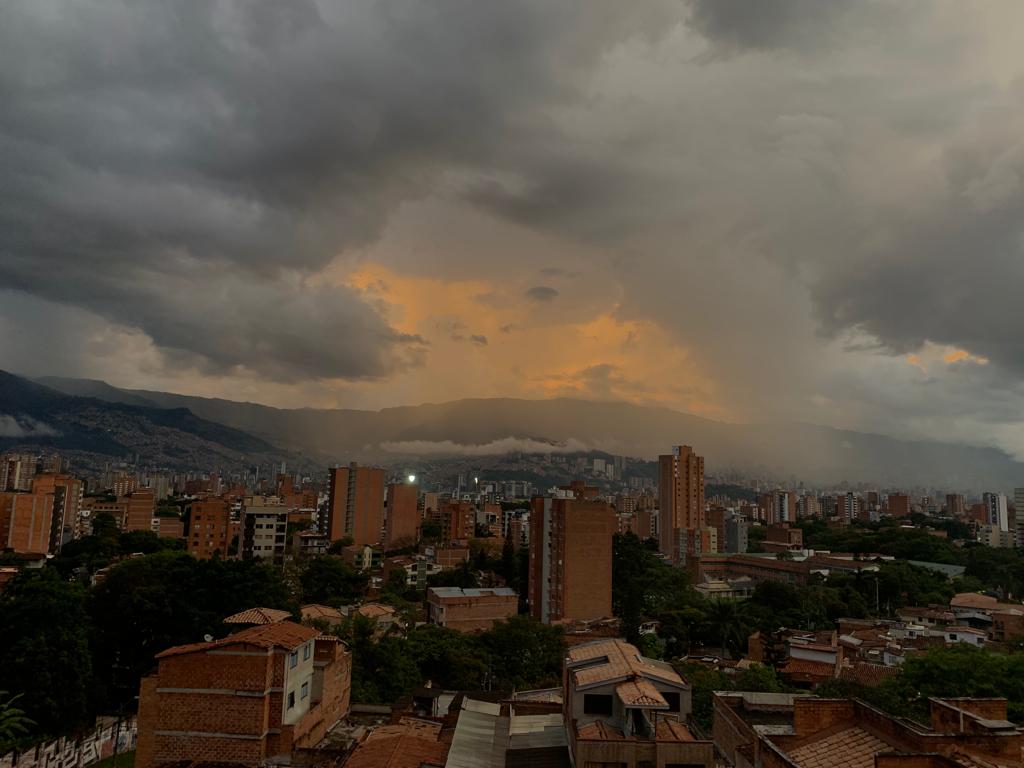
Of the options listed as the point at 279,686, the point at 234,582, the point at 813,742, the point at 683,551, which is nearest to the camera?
the point at 813,742

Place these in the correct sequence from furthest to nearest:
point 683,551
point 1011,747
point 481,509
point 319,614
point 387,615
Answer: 1. point 481,509
2. point 683,551
3. point 387,615
4. point 319,614
5. point 1011,747

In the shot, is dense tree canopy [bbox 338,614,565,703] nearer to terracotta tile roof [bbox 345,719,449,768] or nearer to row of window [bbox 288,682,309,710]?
row of window [bbox 288,682,309,710]

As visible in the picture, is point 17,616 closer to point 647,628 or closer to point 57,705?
point 57,705

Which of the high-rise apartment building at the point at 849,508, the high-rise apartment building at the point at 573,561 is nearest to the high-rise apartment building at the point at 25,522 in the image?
the high-rise apartment building at the point at 573,561

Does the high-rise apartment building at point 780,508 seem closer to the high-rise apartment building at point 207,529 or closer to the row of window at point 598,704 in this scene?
the high-rise apartment building at point 207,529

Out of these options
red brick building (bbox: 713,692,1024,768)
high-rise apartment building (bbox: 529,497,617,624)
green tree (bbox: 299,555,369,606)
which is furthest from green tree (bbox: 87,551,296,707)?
high-rise apartment building (bbox: 529,497,617,624)

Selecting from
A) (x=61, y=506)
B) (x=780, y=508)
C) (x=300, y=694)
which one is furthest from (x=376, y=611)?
(x=780, y=508)

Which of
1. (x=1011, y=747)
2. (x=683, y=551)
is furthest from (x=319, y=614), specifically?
(x=683, y=551)
